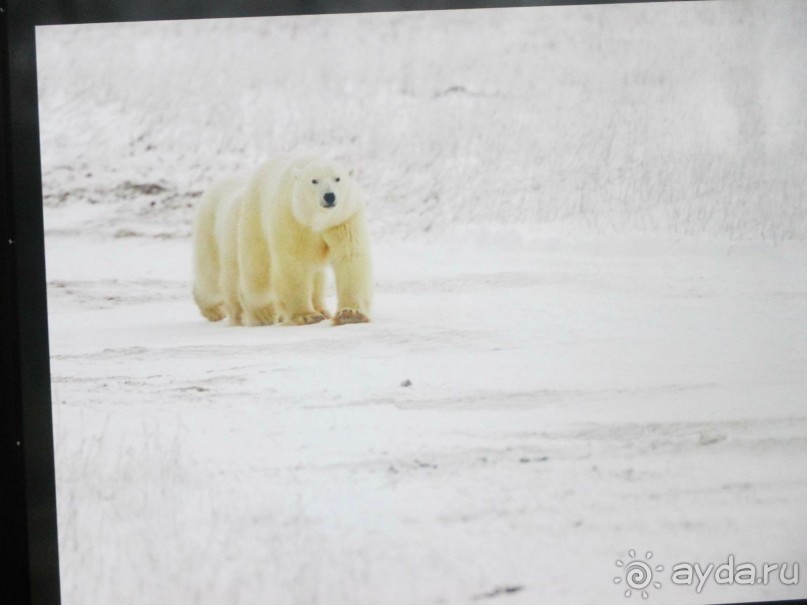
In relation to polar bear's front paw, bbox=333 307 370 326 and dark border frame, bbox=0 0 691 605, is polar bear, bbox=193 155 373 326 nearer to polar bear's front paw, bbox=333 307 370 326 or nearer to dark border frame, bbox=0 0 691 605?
polar bear's front paw, bbox=333 307 370 326

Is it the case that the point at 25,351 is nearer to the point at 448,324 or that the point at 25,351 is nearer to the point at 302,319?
the point at 302,319

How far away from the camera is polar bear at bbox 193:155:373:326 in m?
2.55

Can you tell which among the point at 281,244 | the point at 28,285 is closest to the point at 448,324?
the point at 281,244

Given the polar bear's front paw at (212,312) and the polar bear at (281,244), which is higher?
the polar bear at (281,244)

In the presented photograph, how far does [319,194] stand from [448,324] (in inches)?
19.6

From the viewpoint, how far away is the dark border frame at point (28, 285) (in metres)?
2.48

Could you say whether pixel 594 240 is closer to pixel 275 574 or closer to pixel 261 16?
pixel 261 16

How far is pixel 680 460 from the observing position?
2.60m

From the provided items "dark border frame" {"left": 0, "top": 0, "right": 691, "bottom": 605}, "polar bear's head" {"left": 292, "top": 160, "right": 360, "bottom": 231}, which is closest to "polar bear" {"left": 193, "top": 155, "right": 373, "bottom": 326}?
"polar bear's head" {"left": 292, "top": 160, "right": 360, "bottom": 231}

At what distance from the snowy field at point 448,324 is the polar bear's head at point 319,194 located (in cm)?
8

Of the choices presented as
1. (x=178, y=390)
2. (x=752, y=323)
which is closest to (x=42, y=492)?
(x=178, y=390)

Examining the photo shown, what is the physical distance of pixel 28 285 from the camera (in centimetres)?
252

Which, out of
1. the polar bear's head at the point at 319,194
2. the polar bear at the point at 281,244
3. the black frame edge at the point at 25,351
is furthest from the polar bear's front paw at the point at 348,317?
the black frame edge at the point at 25,351

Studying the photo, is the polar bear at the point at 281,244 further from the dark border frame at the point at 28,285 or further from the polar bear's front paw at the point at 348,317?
the dark border frame at the point at 28,285
